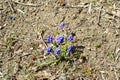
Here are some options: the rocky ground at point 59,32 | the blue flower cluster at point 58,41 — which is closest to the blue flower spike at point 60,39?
the blue flower cluster at point 58,41

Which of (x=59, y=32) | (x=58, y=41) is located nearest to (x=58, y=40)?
(x=58, y=41)

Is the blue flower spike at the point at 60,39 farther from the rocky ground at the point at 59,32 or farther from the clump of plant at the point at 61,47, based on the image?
the rocky ground at the point at 59,32

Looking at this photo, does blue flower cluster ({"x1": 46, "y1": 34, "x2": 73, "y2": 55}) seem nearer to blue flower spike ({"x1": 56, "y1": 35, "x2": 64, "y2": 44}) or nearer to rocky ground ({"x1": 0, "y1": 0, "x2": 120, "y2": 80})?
blue flower spike ({"x1": 56, "y1": 35, "x2": 64, "y2": 44})

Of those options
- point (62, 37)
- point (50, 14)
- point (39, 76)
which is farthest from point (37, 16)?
point (39, 76)

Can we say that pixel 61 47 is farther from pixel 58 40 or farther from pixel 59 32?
pixel 59 32

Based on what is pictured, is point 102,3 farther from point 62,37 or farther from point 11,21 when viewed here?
point 11,21

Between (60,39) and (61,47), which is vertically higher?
(60,39)

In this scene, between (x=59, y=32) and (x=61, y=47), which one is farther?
(x=59, y=32)

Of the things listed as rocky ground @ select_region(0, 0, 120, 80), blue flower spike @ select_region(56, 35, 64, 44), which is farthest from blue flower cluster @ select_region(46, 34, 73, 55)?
rocky ground @ select_region(0, 0, 120, 80)
